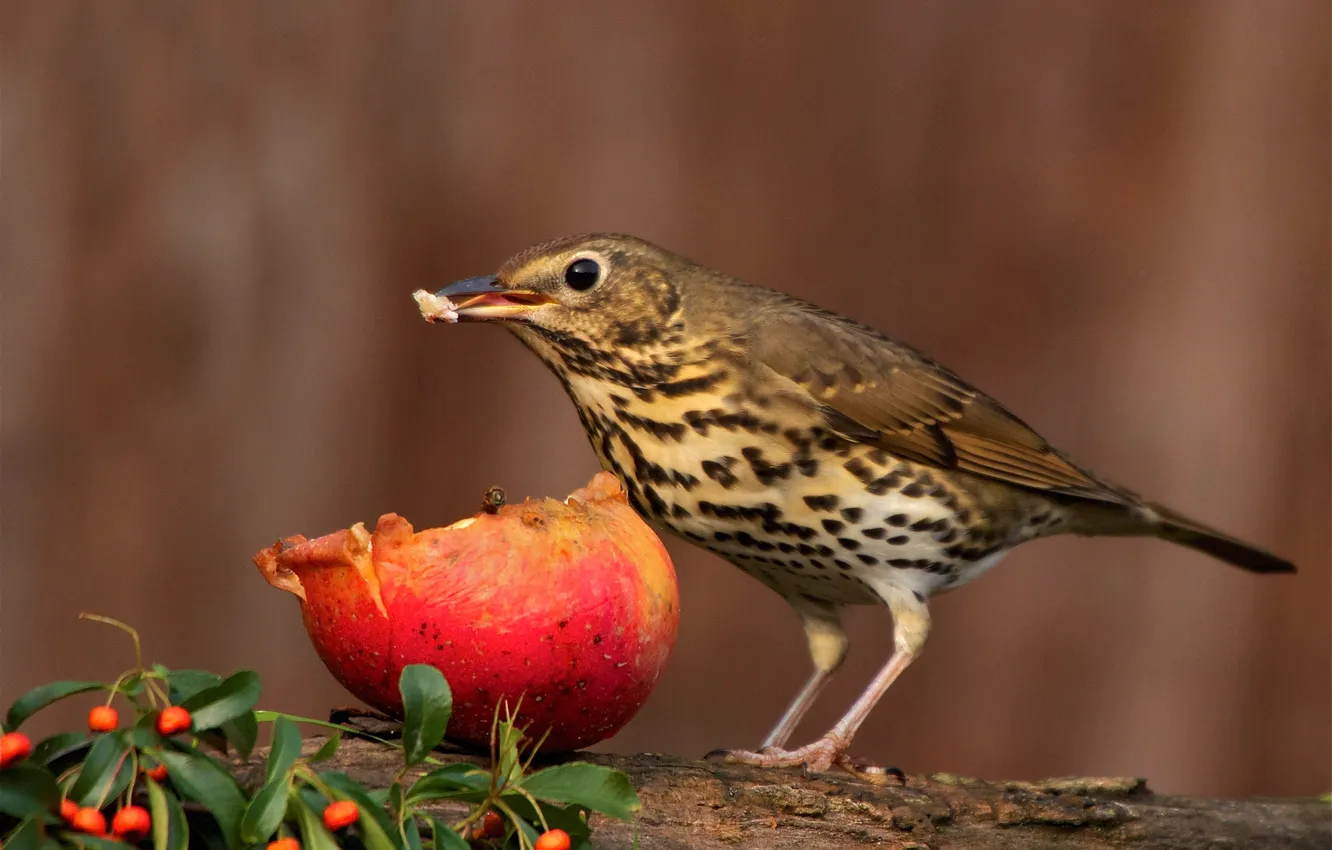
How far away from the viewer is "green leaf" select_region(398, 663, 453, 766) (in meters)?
1.30

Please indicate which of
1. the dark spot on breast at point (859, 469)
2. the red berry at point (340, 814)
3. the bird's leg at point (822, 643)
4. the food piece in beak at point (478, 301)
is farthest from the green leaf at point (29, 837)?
the bird's leg at point (822, 643)

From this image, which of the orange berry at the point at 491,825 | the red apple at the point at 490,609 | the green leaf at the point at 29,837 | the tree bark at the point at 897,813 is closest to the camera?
the green leaf at the point at 29,837

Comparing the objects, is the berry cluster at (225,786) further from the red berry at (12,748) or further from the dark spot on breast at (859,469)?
the dark spot on breast at (859,469)

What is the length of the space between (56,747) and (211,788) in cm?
17

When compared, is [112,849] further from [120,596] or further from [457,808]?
[120,596]

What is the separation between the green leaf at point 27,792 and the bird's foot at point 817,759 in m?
1.07

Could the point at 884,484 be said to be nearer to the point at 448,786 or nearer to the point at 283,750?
the point at 448,786

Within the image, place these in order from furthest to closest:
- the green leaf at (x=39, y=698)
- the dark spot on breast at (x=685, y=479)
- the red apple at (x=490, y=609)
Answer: the dark spot on breast at (x=685, y=479) → the red apple at (x=490, y=609) → the green leaf at (x=39, y=698)

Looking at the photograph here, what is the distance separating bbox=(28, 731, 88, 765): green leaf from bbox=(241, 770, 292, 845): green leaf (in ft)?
0.61

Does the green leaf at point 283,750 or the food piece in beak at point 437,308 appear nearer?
the green leaf at point 283,750

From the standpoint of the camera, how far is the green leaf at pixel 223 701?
1285 mm

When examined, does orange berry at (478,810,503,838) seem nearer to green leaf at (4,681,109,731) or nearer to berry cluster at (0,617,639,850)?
berry cluster at (0,617,639,850)

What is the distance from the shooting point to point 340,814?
1.24 m

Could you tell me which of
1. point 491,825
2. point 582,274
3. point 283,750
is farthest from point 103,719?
point 582,274
